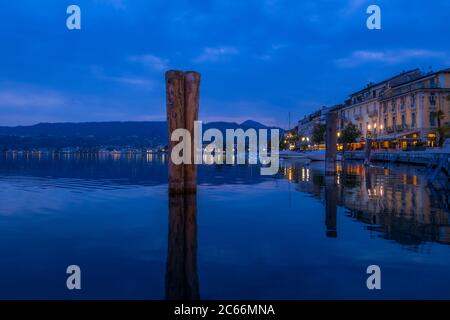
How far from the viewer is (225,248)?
7.02m

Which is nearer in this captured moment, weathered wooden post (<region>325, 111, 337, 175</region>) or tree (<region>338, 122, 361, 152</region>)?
weathered wooden post (<region>325, 111, 337, 175</region>)

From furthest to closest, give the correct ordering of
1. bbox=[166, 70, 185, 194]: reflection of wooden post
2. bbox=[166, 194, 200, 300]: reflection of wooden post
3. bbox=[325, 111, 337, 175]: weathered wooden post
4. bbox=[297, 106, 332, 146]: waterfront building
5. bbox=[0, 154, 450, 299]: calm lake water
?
bbox=[297, 106, 332, 146]: waterfront building → bbox=[325, 111, 337, 175]: weathered wooden post → bbox=[166, 70, 185, 194]: reflection of wooden post → bbox=[0, 154, 450, 299]: calm lake water → bbox=[166, 194, 200, 300]: reflection of wooden post

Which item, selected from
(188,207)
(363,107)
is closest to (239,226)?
(188,207)

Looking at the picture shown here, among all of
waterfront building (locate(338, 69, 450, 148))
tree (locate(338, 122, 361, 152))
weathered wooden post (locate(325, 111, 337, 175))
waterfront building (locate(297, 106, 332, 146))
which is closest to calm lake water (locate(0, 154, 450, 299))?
weathered wooden post (locate(325, 111, 337, 175))

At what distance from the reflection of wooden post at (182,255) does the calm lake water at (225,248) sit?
0.02m

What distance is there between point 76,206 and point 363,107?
80360 millimetres

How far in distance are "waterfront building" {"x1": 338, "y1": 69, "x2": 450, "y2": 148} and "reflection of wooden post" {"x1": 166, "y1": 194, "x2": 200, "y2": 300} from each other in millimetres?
48919

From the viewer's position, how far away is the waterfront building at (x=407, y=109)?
2367 inches

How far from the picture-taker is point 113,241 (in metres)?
7.51

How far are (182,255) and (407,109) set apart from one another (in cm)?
6686

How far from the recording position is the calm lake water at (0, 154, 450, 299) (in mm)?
5039

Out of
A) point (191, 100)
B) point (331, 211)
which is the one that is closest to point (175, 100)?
point (191, 100)

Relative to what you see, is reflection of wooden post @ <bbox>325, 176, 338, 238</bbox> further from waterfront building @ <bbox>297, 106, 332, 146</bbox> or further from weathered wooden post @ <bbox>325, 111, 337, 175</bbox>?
waterfront building @ <bbox>297, 106, 332, 146</bbox>

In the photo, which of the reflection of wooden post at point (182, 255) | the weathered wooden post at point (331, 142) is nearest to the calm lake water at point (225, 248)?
the reflection of wooden post at point (182, 255)
